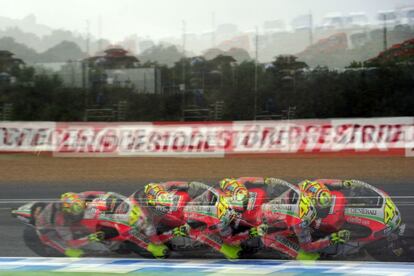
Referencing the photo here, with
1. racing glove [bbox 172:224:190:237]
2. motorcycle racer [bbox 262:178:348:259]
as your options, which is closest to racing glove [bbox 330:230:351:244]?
motorcycle racer [bbox 262:178:348:259]

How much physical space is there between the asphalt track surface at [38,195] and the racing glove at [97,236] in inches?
34.6

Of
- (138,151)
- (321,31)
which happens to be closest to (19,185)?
(138,151)

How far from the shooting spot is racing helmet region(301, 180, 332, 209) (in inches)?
237

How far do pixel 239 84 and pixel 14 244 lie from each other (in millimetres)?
19839

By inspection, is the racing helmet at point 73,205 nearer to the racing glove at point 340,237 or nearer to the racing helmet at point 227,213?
the racing helmet at point 227,213

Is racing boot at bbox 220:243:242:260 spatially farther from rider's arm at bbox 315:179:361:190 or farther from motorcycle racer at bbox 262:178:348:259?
rider's arm at bbox 315:179:361:190

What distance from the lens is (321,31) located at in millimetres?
28062

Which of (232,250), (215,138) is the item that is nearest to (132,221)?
(232,250)

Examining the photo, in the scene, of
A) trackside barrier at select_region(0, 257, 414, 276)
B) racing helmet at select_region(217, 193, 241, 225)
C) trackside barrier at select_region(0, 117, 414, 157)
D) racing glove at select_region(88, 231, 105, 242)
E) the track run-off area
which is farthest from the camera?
trackside barrier at select_region(0, 117, 414, 157)

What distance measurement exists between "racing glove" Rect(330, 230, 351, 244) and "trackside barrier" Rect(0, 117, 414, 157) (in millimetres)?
14013

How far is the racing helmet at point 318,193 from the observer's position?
603 cm

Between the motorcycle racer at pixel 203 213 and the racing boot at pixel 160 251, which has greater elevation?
the motorcycle racer at pixel 203 213

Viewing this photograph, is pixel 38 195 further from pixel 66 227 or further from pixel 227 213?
pixel 227 213

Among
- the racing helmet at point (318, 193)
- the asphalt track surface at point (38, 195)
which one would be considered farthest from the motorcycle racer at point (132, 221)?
the racing helmet at point (318, 193)
